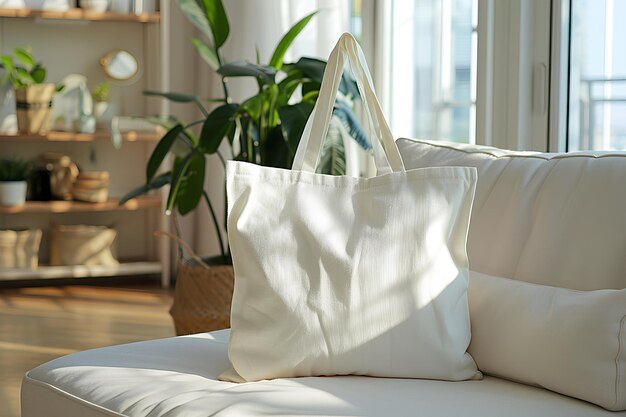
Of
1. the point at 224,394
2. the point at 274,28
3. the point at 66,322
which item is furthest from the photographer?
the point at 274,28

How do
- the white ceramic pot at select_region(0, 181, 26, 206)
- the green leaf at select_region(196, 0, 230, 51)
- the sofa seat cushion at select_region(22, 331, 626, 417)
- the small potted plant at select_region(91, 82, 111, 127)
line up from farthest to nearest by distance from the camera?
1. the small potted plant at select_region(91, 82, 111, 127)
2. the white ceramic pot at select_region(0, 181, 26, 206)
3. the green leaf at select_region(196, 0, 230, 51)
4. the sofa seat cushion at select_region(22, 331, 626, 417)

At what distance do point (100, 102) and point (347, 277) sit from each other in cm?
362

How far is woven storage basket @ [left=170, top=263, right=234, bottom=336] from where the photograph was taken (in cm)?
303

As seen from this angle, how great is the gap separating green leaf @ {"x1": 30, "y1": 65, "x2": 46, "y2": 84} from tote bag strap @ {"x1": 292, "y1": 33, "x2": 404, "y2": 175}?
3248mm

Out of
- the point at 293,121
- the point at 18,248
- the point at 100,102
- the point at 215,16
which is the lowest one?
the point at 18,248

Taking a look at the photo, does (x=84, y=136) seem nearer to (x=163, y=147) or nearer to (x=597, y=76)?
(x=163, y=147)

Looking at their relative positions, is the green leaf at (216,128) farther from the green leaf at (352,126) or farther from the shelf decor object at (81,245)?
the shelf decor object at (81,245)

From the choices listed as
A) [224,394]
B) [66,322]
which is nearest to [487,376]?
[224,394]

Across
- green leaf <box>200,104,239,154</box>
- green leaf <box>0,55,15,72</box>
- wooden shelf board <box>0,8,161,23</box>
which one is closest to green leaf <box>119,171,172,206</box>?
green leaf <box>200,104,239,154</box>

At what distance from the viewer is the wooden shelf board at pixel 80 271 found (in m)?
4.62

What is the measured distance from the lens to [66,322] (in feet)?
13.1

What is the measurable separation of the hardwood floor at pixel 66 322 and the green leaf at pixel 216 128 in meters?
0.97

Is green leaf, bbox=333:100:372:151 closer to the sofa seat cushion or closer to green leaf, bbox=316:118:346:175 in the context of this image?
green leaf, bbox=316:118:346:175

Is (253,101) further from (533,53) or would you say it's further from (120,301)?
(120,301)
